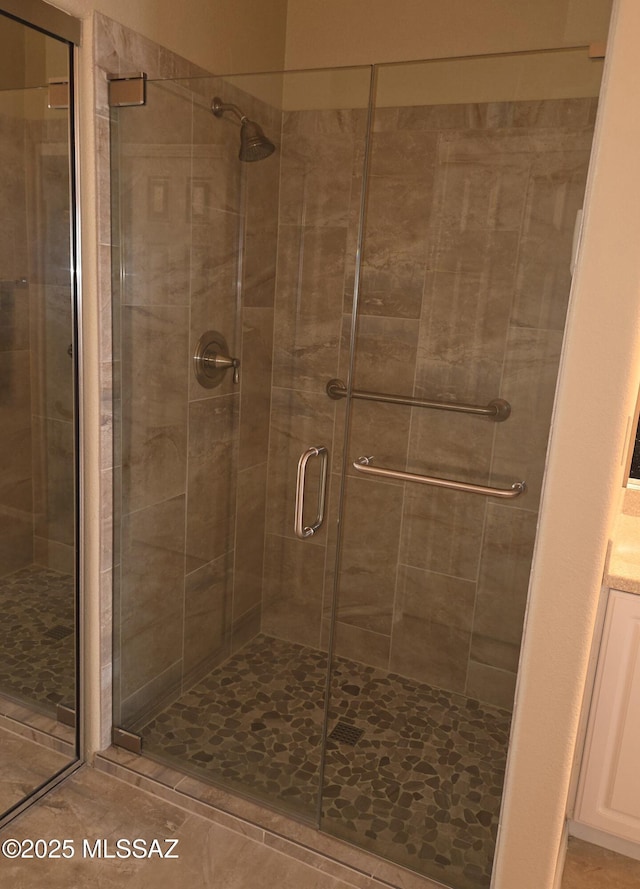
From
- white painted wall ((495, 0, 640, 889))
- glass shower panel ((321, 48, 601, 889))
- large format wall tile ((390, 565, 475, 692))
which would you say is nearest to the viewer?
white painted wall ((495, 0, 640, 889))

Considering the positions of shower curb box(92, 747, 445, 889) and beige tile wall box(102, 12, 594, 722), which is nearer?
beige tile wall box(102, 12, 594, 722)

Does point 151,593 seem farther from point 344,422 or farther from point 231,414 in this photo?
point 344,422

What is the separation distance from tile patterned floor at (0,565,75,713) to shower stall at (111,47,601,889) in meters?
0.17

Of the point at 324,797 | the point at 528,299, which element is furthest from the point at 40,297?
the point at 324,797

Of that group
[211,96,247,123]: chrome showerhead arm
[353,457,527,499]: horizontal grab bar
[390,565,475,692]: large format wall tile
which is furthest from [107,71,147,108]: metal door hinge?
[390,565,475,692]: large format wall tile

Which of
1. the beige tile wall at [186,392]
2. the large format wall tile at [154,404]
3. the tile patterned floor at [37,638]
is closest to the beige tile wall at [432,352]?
the beige tile wall at [186,392]

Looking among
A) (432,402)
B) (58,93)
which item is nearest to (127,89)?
(58,93)

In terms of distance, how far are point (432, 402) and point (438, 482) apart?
0.21 meters

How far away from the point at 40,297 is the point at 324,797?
1597 mm

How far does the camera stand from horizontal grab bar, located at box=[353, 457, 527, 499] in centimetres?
172

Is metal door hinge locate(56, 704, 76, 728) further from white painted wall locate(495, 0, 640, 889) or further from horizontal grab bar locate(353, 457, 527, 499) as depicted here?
white painted wall locate(495, 0, 640, 889)

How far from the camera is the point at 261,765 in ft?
7.08

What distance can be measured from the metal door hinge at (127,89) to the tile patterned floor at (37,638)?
52.0 inches

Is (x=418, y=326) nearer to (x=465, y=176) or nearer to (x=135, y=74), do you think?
(x=465, y=176)
